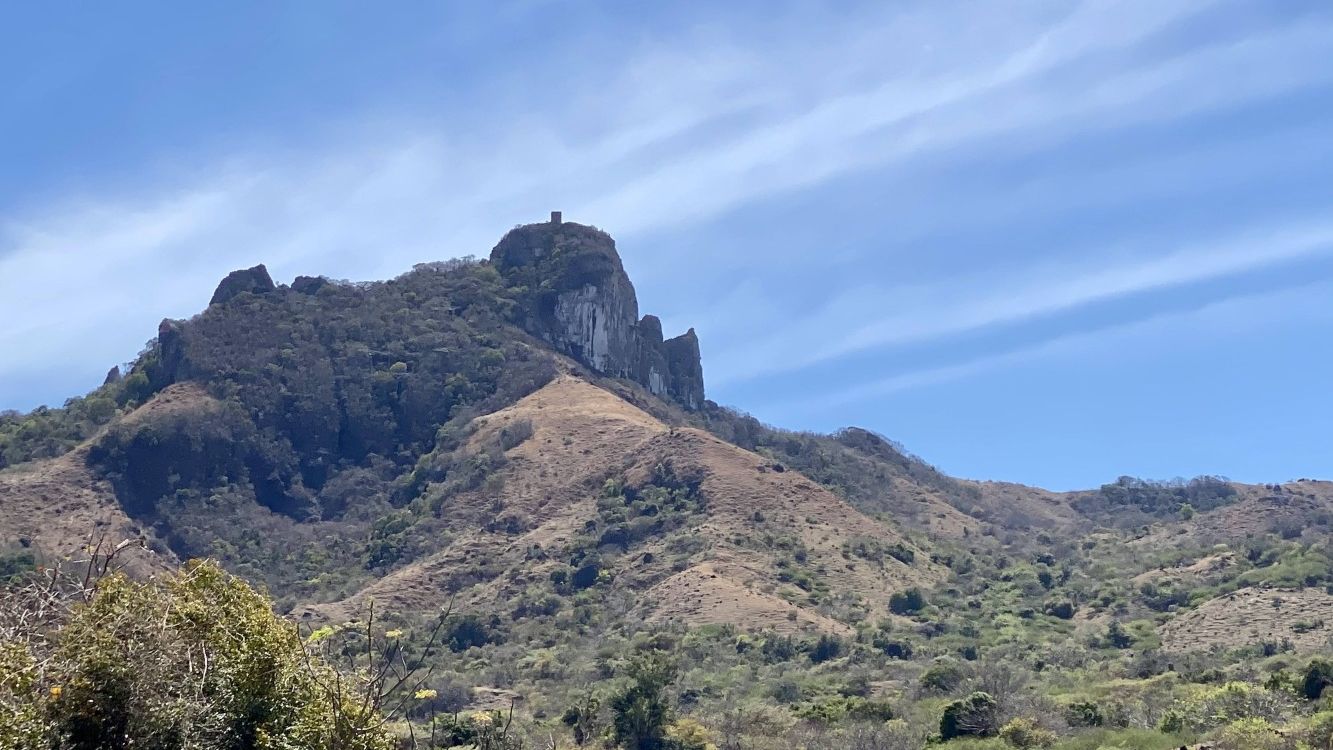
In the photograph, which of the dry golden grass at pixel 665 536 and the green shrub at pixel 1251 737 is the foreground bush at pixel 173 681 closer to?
the green shrub at pixel 1251 737

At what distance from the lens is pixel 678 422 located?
107m

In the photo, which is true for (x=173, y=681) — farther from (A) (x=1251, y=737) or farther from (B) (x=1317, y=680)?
(B) (x=1317, y=680)

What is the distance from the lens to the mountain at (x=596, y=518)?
54.0m

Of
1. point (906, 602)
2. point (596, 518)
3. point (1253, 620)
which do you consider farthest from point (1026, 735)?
point (596, 518)

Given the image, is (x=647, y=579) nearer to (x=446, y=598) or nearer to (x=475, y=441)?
(x=446, y=598)

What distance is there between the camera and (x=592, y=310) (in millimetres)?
114562

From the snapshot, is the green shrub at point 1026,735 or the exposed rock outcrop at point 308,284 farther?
the exposed rock outcrop at point 308,284

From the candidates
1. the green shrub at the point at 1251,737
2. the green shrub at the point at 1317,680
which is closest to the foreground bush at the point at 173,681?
the green shrub at the point at 1251,737

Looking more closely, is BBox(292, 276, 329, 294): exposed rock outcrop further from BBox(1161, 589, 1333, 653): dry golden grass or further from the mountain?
BBox(1161, 589, 1333, 653): dry golden grass

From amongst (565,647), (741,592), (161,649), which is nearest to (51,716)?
(161,649)

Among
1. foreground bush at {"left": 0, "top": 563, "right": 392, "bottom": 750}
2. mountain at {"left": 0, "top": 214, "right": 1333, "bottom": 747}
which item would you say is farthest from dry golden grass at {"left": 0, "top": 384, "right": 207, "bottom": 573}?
foreground bush at {"left": 0, "top": 563, "right": 392, "bottom": 750}

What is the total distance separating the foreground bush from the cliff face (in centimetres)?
9981

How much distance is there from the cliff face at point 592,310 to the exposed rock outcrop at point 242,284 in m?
21.7

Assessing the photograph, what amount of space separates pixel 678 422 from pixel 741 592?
42813 millimetres
